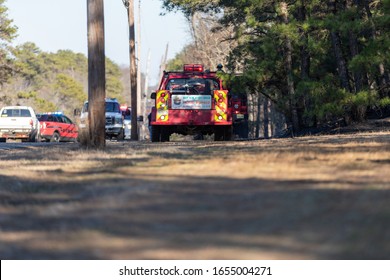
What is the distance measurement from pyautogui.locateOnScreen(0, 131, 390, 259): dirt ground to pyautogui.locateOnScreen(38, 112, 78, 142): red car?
3072 centimetres

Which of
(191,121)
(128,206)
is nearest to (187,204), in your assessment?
(128,206)

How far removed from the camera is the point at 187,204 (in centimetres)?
715

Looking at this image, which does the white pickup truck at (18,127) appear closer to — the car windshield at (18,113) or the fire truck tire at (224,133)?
the car windshield at (18,113)

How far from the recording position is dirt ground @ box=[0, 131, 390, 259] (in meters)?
5.54

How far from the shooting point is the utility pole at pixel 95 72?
1859cm

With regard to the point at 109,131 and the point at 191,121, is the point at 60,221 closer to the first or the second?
the point at 191,121

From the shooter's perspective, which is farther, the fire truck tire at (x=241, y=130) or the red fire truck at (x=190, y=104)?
the fire truck tire at (x=241, y=130)

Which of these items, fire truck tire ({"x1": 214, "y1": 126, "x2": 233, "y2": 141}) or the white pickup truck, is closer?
fire truck tire ({"x1": 214, "y1": 126, "x2": 233, "y2": 141})

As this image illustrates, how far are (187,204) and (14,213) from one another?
1.77m

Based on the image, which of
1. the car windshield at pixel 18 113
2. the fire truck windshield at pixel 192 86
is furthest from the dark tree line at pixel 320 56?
the car windshield at pixel 18 113

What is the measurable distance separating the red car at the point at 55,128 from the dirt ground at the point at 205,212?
30.7m

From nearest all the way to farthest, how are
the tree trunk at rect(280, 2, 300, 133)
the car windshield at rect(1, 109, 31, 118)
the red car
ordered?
1. the tree trunk at rect(280, 2, 300, 133)
2. the car windshield at rect(1, 109, 31, 118)
3. the red car

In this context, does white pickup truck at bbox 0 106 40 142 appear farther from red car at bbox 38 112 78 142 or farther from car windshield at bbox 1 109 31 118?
red car at bbox 38 112 78 142

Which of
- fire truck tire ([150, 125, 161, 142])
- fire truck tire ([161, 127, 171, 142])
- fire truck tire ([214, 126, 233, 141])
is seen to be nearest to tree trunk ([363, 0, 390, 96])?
fire truck tire ([214, 126, 233, 141])
